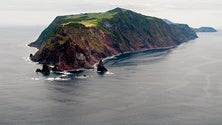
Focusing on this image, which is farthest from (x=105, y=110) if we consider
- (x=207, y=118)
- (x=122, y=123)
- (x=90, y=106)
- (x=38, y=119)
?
(x=207, y=118)

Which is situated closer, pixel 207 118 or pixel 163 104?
pixel 207 118

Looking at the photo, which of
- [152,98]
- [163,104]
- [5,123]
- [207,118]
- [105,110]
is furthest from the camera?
[152,98]

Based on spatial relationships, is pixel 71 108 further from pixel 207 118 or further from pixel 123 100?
pixel 207 118

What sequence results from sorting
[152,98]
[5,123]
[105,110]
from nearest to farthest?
1. [5,123]
2. [105,110]
3. [152,98]

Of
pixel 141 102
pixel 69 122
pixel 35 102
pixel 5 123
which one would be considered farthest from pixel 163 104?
pixel 5 123

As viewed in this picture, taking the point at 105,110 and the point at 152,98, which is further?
the point at 152,98

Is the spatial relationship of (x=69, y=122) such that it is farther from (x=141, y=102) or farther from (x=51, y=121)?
(x=141, y=102)

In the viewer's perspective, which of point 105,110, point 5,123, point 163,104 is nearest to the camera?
point 5,123

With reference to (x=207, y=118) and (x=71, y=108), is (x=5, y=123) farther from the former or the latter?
(x=207, y=118)
